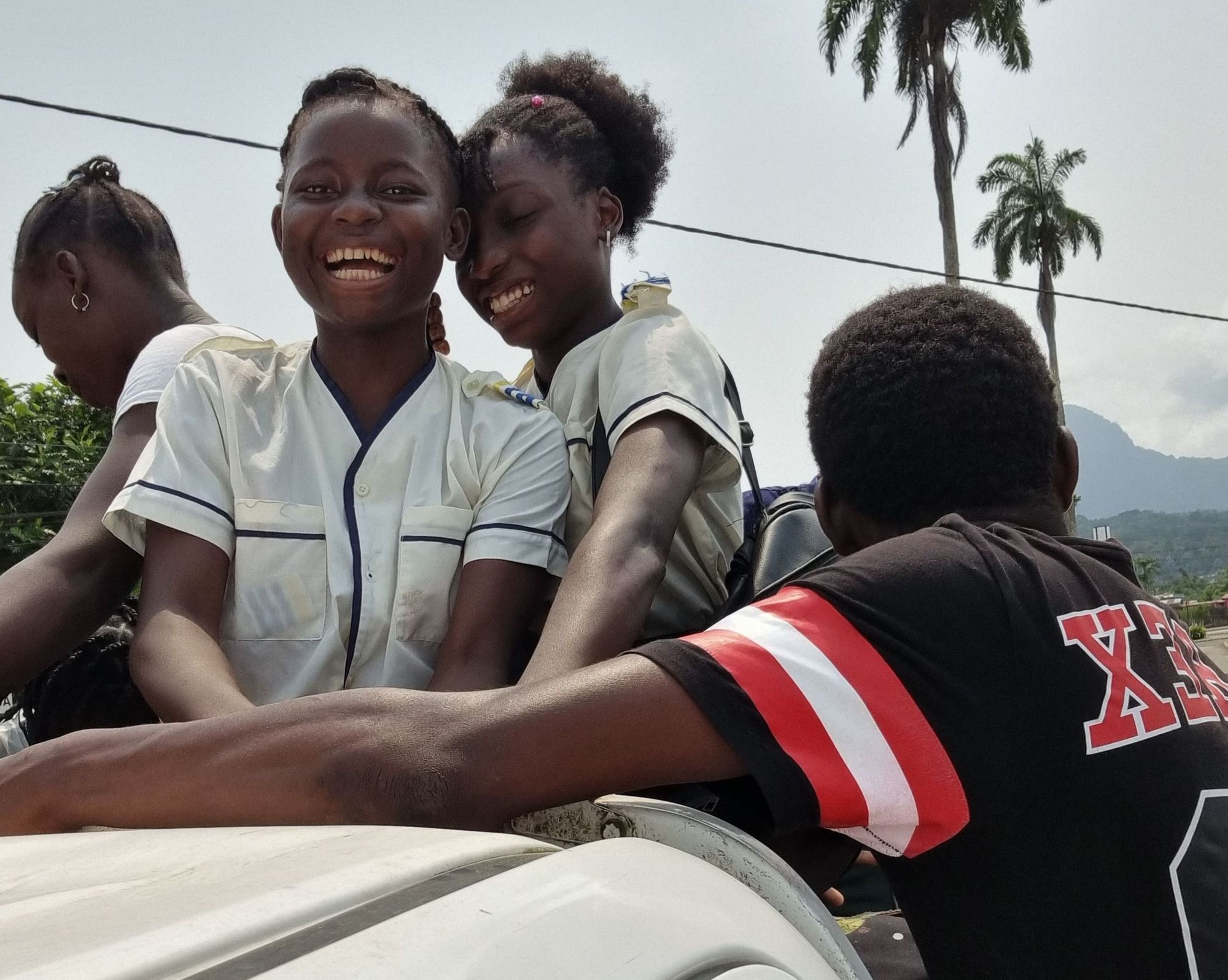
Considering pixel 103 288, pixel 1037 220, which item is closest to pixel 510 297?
pixel 103 288

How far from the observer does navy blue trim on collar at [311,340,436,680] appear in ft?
5.31

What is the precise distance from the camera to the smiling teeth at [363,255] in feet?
5.76

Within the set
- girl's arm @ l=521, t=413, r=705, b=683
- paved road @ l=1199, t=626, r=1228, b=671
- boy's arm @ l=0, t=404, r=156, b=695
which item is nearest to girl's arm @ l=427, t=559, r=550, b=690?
girl's arm @ l=521, t=413, r=705, b=683

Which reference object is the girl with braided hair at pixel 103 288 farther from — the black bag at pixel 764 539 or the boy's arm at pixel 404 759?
the boy's arm at pixel 404 759

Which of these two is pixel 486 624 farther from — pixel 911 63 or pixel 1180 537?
pixel 1180 537

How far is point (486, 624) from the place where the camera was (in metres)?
1.57

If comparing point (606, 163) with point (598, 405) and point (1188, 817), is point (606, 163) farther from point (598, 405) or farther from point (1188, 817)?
point (1188, 817)

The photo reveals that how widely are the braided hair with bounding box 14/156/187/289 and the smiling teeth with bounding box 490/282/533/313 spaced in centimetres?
81

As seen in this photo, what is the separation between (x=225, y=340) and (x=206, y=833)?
1.22 metres

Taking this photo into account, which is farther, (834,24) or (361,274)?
(834,24)

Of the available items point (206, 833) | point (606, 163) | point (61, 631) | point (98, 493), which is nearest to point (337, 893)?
point (206, 833)

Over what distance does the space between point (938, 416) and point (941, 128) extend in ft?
53.7

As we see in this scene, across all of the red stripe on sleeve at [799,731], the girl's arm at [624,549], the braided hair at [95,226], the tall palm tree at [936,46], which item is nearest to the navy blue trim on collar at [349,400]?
the girl's arm at [624,549]

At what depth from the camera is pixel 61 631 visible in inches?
67.1
